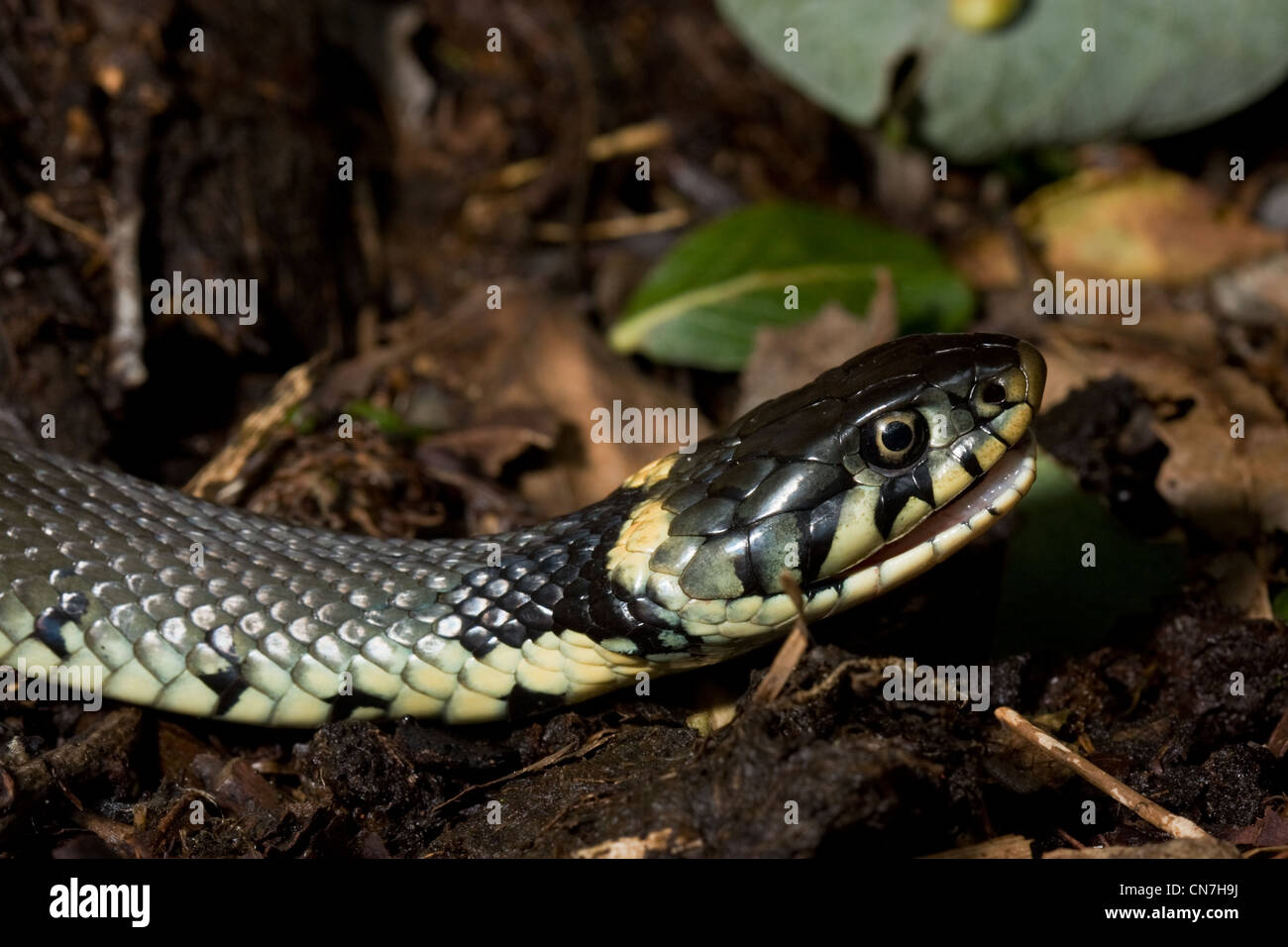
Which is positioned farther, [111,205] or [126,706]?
[111,205]

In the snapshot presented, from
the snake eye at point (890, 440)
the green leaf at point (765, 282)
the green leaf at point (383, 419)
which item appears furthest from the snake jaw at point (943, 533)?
the green leaf at point (383, 419)

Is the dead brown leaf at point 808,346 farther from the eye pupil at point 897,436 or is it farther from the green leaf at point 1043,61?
the eye pupil at point 897,436

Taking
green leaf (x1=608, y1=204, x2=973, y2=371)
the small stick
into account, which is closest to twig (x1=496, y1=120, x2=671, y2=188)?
green leaf (x1=608, y1=204, x2=973, y2=371)

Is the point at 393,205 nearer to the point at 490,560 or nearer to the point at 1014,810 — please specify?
the point at 490,560

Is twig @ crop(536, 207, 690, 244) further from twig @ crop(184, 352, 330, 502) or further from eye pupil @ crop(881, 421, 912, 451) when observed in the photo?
eye pupil @ crop(881, 421, 912, 451)

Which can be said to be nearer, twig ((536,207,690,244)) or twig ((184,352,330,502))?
twig ((184,352,330,502))

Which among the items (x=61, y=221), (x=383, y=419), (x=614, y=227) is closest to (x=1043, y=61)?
(x=614, y=227)

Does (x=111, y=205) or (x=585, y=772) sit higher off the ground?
(x=111, y=205)
